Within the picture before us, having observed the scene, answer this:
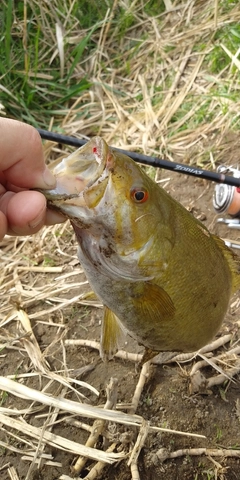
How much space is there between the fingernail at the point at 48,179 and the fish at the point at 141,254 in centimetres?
2

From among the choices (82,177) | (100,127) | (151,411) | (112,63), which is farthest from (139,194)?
(112,63)

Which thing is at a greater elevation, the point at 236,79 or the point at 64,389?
the point at 236,79

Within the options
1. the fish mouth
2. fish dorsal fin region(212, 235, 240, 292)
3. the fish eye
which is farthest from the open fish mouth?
fish dorsal fin region(212, 235, 240, 292)

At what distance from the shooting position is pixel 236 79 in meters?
4.06

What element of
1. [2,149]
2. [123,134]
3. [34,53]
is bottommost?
[123,134]

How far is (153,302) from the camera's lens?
1740 mm

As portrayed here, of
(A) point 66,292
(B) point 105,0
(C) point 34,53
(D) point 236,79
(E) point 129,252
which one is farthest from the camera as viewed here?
(B) point 105,0

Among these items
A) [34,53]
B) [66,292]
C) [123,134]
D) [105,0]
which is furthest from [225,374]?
[105,0]

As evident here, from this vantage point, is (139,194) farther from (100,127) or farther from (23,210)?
(100,127)

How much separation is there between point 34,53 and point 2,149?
11.3ft

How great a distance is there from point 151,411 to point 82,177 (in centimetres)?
138

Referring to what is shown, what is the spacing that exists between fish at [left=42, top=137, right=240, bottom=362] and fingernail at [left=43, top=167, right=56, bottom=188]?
0.7 inches

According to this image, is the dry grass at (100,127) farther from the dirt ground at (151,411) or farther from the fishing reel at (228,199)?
the fishing reel at (228,199)

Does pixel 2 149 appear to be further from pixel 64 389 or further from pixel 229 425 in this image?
pixel 229 425
